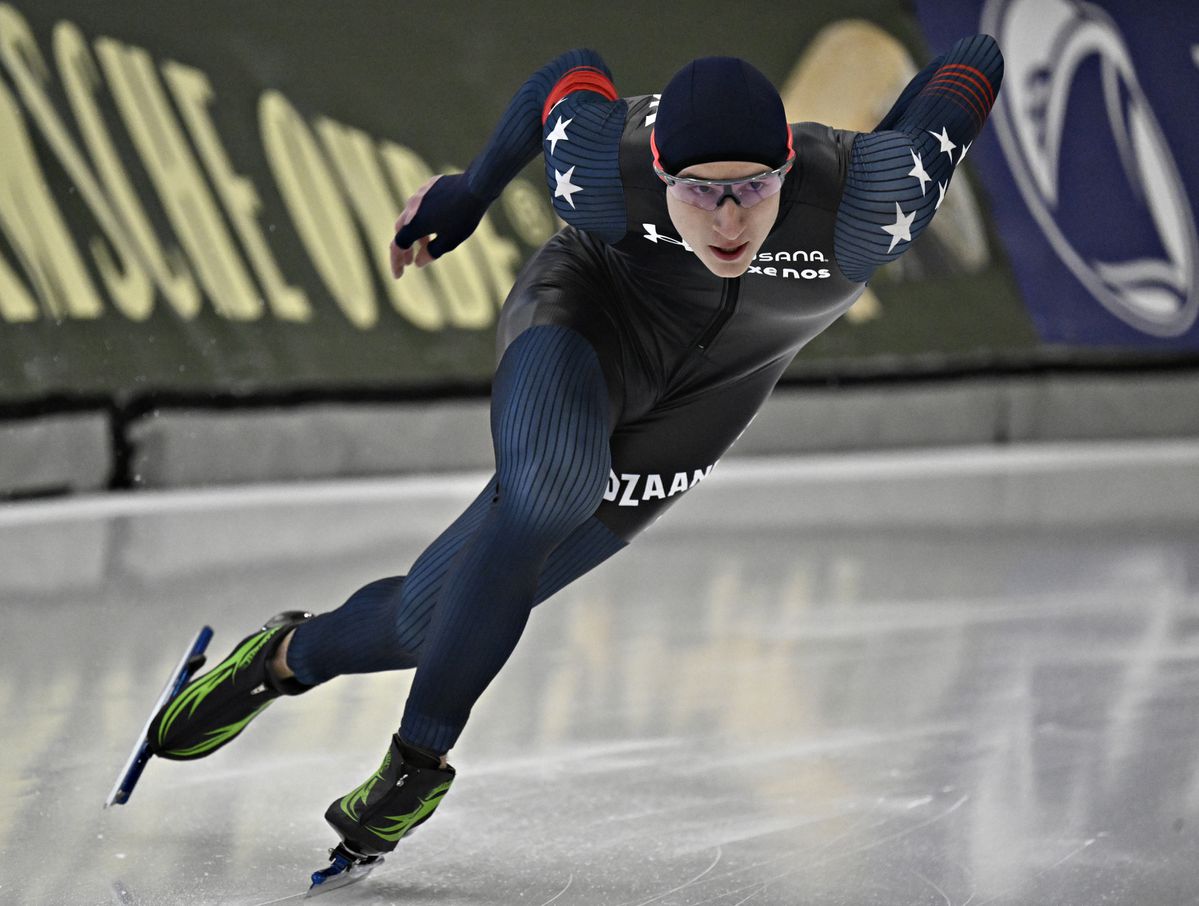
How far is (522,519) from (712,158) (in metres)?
0.47

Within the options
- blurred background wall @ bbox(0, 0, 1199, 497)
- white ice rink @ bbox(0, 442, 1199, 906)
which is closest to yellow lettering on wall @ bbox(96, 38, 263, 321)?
blurred background wall @ bbox(0, 0, 1199, 497)

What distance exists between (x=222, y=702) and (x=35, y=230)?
4.02m

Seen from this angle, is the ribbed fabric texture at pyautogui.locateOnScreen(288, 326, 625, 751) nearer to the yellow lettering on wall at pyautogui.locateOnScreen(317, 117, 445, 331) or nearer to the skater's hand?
the skater's hand

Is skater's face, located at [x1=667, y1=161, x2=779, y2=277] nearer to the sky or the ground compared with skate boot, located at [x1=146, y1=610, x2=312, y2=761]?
nearer to the sky

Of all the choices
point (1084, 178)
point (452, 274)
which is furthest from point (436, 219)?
point (1084, 178)

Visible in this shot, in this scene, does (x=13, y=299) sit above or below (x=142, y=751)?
above

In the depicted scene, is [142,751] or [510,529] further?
[142,751]

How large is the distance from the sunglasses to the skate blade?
90cm

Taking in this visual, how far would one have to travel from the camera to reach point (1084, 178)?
7895mm

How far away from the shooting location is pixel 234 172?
637 cm

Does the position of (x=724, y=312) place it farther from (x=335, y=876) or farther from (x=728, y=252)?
(x=335, y=876)

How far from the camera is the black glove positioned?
2229 millimetres

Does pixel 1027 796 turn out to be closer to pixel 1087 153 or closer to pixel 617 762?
pixel 617 762

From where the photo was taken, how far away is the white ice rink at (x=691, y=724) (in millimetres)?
2006
